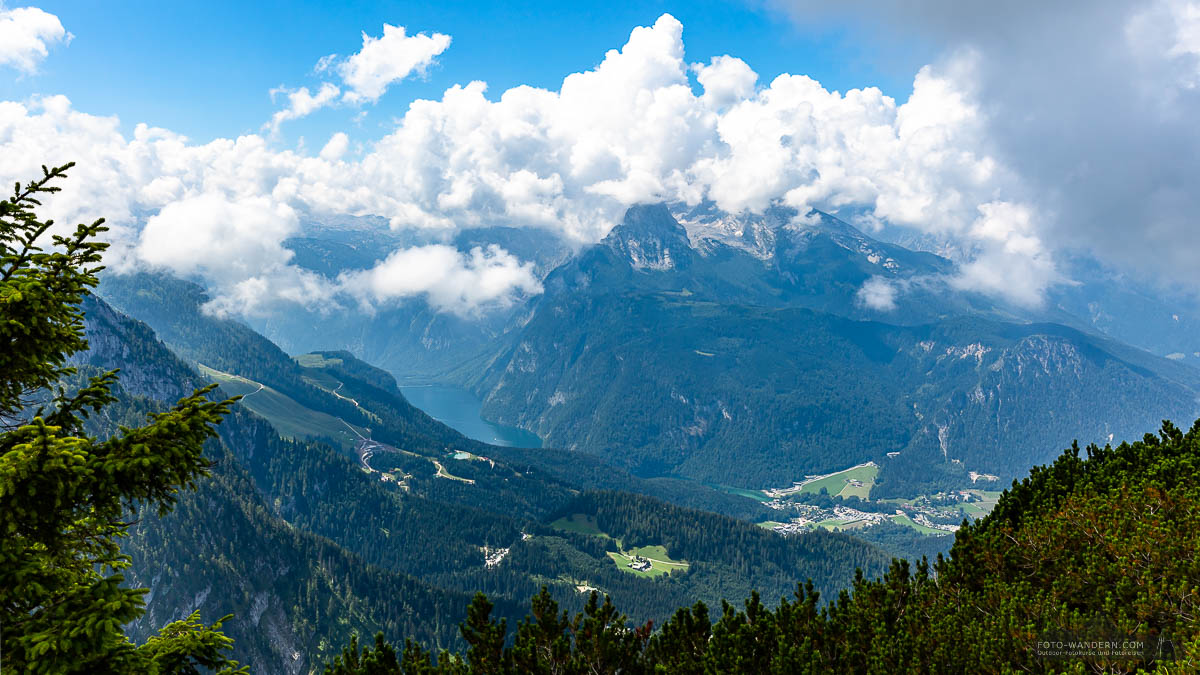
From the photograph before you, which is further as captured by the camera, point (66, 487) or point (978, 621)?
point (978, 621)

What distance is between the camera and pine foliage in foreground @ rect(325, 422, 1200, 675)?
21.3m

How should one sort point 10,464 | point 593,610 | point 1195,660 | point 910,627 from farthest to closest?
1. point 593,610
2. point 910,627
3. point 1195,660
4. point 10,464

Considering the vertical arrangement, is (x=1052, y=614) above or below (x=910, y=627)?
above

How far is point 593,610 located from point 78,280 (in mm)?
22212

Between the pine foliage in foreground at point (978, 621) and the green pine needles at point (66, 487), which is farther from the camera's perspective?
the pine foliage in foreground at point (978, 621)

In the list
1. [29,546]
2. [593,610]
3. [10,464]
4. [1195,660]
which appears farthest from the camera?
[593,610]

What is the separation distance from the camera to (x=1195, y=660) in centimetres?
1725

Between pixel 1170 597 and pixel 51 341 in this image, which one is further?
pixel 1170 597

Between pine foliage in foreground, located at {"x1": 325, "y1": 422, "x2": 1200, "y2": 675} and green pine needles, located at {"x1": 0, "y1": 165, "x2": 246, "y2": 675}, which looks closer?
green pine needles, located at {"x1": 0, "y1": 165, "x2": 246, "y2": 675}

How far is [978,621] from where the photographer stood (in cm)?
2477

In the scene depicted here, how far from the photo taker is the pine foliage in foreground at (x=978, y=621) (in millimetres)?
21344

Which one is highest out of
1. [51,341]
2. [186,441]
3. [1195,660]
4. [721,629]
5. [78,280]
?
[78,280]

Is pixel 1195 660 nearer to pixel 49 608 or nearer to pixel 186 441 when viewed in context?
pixel 186 441

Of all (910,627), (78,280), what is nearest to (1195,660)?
(910,627)
